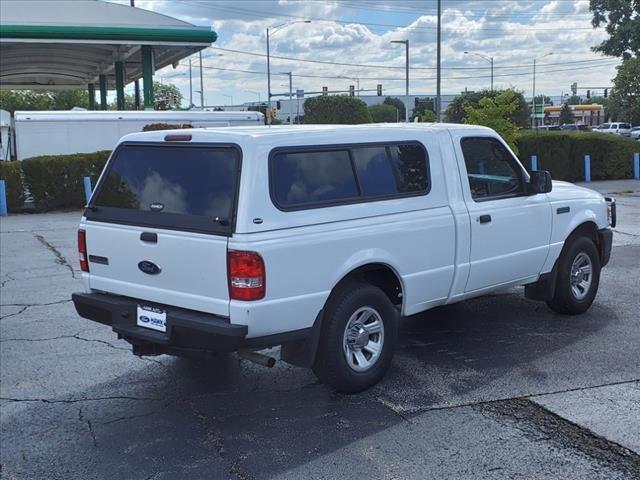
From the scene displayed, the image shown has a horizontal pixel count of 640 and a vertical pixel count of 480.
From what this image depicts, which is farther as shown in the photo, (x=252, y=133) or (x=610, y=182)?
(x=610, y=182)

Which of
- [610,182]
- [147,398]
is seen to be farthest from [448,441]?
[610,182]

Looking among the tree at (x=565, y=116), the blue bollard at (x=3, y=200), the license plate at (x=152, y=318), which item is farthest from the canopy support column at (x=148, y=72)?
the tree at (x=565, y=116)

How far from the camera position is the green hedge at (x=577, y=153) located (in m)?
23.5

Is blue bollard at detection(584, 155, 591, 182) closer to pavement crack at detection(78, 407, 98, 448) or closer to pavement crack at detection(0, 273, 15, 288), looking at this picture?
pavement crack at detection(0, 273, 15, 288)

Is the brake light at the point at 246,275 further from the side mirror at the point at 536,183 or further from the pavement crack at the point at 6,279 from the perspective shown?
the pavement crack at the point at 6,279

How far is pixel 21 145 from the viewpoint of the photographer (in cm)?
2391

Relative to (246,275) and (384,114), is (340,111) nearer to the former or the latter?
(384,114)

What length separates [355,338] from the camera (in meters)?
5.22

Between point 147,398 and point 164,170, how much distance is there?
1678 millimetres

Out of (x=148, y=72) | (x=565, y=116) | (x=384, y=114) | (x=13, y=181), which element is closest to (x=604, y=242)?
(x=13, y=181)

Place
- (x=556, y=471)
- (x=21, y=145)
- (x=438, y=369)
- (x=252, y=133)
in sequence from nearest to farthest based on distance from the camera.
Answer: (x=556, y=471) → (x=252, y=133) → (x=438, y=369) → (x=21, y=145)

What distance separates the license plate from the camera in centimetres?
486

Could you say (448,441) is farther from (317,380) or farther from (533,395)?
(317,380)

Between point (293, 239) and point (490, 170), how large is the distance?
101 inches
